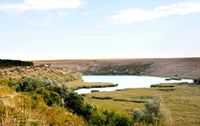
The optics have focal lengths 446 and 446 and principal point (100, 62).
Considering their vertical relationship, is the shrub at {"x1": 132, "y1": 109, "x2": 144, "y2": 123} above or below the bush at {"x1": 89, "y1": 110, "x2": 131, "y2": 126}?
below

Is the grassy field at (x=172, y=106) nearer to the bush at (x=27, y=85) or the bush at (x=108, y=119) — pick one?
the bush at (x=108, y=119)

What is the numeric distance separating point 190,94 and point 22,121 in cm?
5386

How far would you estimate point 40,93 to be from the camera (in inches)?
1347

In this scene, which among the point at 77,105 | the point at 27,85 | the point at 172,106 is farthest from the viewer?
the point at 172,106

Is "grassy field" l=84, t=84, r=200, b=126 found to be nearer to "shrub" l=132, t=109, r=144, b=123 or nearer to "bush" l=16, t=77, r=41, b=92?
"shrub" l=132, t=109, r=144, b=123

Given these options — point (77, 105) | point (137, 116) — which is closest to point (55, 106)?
point (77, 105)

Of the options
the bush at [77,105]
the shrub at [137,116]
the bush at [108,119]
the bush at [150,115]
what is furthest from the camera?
the bush at [150,115]

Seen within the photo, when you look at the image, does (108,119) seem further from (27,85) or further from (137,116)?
(27,85)

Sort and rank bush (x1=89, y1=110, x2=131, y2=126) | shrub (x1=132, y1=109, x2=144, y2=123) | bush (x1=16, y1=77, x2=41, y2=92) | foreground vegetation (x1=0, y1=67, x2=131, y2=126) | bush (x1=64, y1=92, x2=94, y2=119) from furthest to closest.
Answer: bush (x1=16, y1=77, x2=41, y2=92) → shrub (x1=132, y1=109, x2=144, y2=123) → bush (x1=64, y1=92, x2=94, y2=119) → bush (x1=89, y1=110, x2=131, y2=126) → foreground vegetation (x1=0, y1=67, x2=131, y2=126)

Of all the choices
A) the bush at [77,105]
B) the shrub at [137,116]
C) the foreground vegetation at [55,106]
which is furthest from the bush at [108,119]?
the shrub at [137,116]

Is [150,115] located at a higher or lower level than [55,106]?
lower

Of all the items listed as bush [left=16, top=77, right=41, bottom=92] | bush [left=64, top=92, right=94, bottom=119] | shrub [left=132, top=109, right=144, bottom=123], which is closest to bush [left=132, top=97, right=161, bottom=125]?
shrub [left=132, top=109, right=144, bottom=123]

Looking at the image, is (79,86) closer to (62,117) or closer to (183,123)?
(183,123)

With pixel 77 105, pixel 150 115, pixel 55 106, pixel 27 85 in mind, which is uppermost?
pixel 27 85
